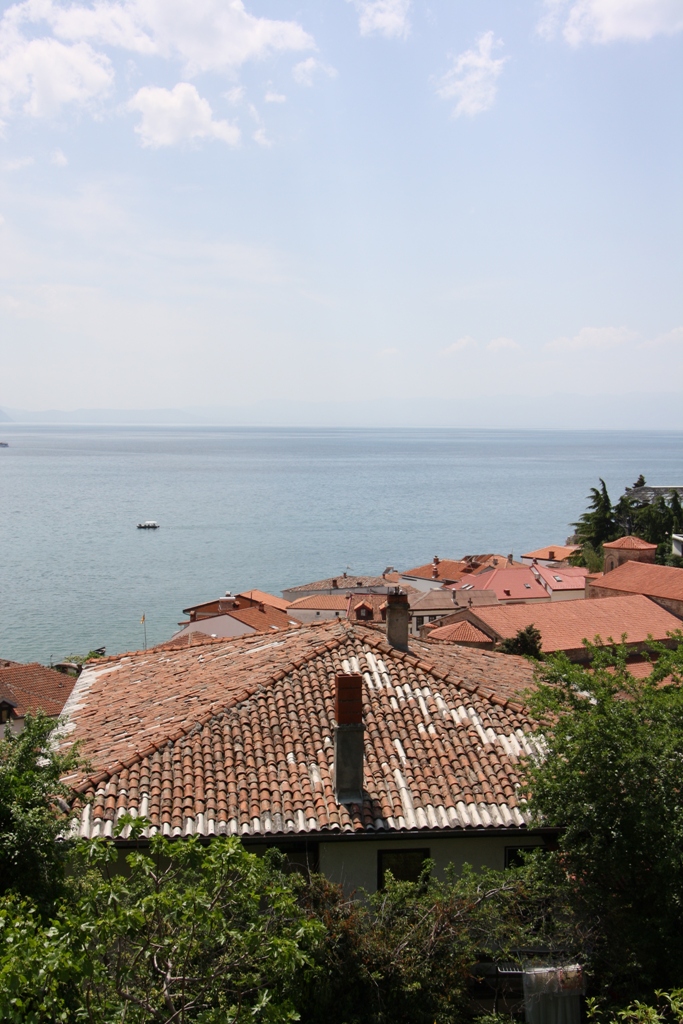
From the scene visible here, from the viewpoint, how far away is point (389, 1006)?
25.3 ft

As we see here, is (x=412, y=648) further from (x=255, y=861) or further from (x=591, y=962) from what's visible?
(x=255, y=861)

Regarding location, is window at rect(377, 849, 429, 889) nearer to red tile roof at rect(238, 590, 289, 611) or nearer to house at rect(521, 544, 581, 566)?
red tile roof at rect(238, 590, 289, 611)

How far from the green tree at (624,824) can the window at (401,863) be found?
2113mm

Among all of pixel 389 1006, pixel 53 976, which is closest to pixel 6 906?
pixel 53 976

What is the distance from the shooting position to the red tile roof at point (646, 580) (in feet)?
159

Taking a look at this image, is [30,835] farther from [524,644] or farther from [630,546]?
[630,546]

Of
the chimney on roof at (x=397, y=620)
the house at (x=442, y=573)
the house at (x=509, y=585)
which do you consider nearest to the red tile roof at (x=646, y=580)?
the house at (x=509, y=585)

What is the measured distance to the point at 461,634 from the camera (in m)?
41.2

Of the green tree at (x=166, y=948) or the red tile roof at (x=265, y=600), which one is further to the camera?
the red tile roof at (x=265, y=600)

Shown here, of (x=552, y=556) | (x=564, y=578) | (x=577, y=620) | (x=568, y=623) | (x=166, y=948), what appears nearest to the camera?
(x=166, y=948)

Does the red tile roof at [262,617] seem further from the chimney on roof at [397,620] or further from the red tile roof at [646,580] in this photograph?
the chimney on roof at [397,620]

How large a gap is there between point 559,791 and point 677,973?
5.72 feet

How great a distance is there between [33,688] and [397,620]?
85.3ft

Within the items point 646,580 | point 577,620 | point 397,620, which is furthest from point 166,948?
point 646,580
